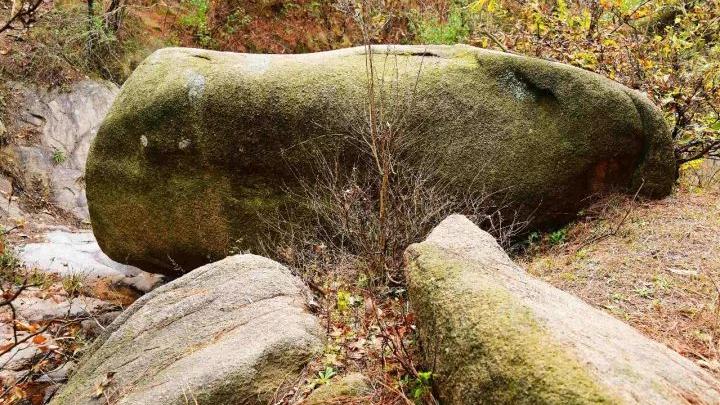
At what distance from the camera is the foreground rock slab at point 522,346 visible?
2.17 metres

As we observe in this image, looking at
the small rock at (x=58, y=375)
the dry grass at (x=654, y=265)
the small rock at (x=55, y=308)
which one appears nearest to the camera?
the dry grass at (x=654, y=265)

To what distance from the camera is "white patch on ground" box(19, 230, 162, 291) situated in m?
8.10

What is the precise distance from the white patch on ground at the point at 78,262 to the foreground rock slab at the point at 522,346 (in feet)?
19.4

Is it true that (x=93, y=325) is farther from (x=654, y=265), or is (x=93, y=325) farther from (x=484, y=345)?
(x=654, y=265)

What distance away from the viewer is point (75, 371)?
447 centimetres

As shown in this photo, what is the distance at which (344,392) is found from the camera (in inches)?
127

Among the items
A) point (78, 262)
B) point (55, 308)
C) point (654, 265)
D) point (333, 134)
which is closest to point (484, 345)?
point (654, 265)

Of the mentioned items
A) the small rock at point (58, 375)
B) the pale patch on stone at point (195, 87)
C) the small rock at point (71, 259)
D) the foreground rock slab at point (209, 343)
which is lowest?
the small rock at point (71, 259)

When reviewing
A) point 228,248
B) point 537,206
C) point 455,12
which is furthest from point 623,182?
point 455,12

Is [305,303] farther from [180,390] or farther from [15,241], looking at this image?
[15,241]

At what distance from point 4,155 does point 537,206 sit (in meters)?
9.88

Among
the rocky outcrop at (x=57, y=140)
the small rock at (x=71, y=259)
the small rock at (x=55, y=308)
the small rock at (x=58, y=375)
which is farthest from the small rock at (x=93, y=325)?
the rocky outcrop at (x=57, y=140)

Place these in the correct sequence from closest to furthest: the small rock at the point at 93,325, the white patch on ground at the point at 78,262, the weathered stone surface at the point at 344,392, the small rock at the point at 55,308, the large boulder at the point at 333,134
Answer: the weathered stone surface at the point at 344,392, the large boulder at the point at 333,134, the small rock at the point at 93,325, the small rock at the point at 55,308, the white patch on ground at the point at 78,262

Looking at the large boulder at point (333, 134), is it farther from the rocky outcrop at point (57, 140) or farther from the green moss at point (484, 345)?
the rocky outcrop at point (57, 140)
